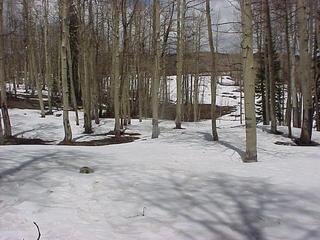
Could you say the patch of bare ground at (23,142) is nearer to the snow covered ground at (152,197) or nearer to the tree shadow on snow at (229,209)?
the snow covered ground at (152,197)

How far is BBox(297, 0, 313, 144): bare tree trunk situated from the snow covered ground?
14.2ft

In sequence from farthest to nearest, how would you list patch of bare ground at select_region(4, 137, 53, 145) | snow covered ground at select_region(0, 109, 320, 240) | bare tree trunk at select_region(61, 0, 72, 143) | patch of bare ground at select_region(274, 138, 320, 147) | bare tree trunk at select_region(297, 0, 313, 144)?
patch of bare ground at select_region(4, 137, 53, 145) → bare tree trunk at select_region(61, 0, 72, 143) → patch of bare ground at select_region(274, 138, 320, 147) → bare tree trunk at select_region(297, 0, 313, 144) → snow covered ground at select_region(0, 109, 320, 240)

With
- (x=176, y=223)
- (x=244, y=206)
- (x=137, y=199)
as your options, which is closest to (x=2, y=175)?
(x=137, y=199)

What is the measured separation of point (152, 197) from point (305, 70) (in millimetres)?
9231

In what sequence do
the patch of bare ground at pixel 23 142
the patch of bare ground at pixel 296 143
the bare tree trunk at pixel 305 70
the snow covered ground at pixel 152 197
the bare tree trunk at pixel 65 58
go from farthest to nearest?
the patch of bare ground at pixel 23 142 < the bare tree trunk at pixel 65 58 < the patch of bare ground at pixel 296 143 < the bare tree trunk at pixel 305 70 < the snow covered ground at pixel 152 197

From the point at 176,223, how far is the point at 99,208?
3.64ft

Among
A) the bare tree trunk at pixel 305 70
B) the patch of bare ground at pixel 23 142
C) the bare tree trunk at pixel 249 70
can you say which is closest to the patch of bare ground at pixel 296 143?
the bare tree trunk at pixel 305 70

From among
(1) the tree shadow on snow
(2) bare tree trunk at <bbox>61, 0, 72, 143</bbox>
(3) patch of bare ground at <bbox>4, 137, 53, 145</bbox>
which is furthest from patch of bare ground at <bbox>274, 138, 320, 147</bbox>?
(3) patch of bare ground at <bbox>4, 137, 53, 145</bbox>

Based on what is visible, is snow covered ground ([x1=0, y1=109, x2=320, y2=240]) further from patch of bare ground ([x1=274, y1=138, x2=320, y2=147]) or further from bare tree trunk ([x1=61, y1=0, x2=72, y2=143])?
bare tree trunk ([x1=61, y1=0, x2=72, y2=143])

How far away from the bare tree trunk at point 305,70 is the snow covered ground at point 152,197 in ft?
14.2

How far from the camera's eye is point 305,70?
522 inches

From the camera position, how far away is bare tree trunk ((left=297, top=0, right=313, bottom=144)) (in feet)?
42.2

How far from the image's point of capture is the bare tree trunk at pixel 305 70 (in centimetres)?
1288

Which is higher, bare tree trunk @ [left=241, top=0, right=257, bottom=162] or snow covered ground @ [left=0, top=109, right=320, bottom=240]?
bare tree trunk @ [left=241, top=0, right=257, bottom=162]
